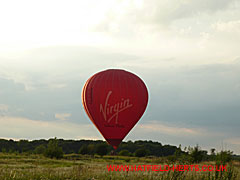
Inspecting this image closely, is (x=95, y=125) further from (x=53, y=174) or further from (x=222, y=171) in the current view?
(x=222, y=171)

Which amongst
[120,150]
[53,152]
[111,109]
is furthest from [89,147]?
[111,109]

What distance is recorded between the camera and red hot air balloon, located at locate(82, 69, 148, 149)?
120 ft

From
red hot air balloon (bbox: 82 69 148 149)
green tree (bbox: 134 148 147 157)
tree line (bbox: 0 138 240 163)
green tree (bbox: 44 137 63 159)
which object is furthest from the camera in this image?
green tree (bbox: 134 148 147 157)

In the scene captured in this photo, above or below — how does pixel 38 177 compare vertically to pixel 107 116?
below

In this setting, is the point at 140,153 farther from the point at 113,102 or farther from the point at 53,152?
the point at 113,102

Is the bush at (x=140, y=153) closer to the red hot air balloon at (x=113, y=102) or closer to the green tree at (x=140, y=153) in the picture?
the green tree at (x=140, y=153)

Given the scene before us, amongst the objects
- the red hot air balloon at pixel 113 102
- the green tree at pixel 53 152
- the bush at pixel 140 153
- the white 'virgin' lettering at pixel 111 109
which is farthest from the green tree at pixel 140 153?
the white 'virgin' lettering at pixel 111 109

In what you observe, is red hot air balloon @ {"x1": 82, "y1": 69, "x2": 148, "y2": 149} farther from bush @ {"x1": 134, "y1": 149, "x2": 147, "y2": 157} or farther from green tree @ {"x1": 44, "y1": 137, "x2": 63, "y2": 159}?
bush @ {"x1": 134, "y1": 149, "x2": 147, "y2": 157}

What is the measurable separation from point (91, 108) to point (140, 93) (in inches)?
236

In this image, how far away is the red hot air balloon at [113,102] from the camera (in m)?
36.5

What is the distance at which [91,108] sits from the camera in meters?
37.0

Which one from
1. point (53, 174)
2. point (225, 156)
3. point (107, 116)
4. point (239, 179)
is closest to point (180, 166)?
point (225, 156)

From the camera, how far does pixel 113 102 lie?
3644 centimetres

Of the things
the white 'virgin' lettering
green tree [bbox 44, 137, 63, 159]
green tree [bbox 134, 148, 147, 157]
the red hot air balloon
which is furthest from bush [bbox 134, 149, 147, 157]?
the white 'virgin' lettering
